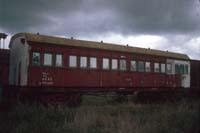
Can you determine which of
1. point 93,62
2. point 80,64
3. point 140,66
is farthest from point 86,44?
point 140,66

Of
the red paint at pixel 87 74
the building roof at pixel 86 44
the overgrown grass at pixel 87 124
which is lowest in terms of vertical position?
the overgrown grass at pixel 87 124

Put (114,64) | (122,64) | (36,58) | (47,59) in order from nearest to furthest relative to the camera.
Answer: (36,58) → (47,59) → (114,64) → (122,64)

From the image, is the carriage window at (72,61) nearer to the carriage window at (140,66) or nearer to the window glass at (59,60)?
the window glass at (59,60)

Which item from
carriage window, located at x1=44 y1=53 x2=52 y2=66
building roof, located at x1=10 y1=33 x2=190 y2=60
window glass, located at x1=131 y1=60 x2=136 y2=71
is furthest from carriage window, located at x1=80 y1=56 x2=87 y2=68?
window glass, located at x1=131 y1=60 x2=136 y2=71

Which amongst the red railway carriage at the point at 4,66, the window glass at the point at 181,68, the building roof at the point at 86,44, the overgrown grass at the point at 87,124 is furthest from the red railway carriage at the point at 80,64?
the overgrown grass at the point at 87,124

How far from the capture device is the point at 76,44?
47.6ft

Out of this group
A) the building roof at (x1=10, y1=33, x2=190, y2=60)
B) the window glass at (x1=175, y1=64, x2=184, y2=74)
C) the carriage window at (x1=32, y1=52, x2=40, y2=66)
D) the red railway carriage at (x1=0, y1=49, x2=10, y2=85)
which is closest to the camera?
the carriage window at (x1=32, y1=52, x2=40, y2=66)

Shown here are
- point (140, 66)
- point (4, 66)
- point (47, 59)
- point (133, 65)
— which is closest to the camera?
point (47, 59)

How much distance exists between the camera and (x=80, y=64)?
1425cm

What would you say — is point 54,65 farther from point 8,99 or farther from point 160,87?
point 160,87

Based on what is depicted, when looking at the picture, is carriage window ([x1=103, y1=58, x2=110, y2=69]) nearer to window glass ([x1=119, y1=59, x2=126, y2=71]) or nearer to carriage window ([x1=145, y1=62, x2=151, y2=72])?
window glass ([x1=119, y1=59, x2=126, y2=71])

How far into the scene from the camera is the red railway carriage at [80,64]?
43.0ft

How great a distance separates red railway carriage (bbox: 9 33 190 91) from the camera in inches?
516

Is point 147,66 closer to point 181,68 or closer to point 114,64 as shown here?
point 114,64
